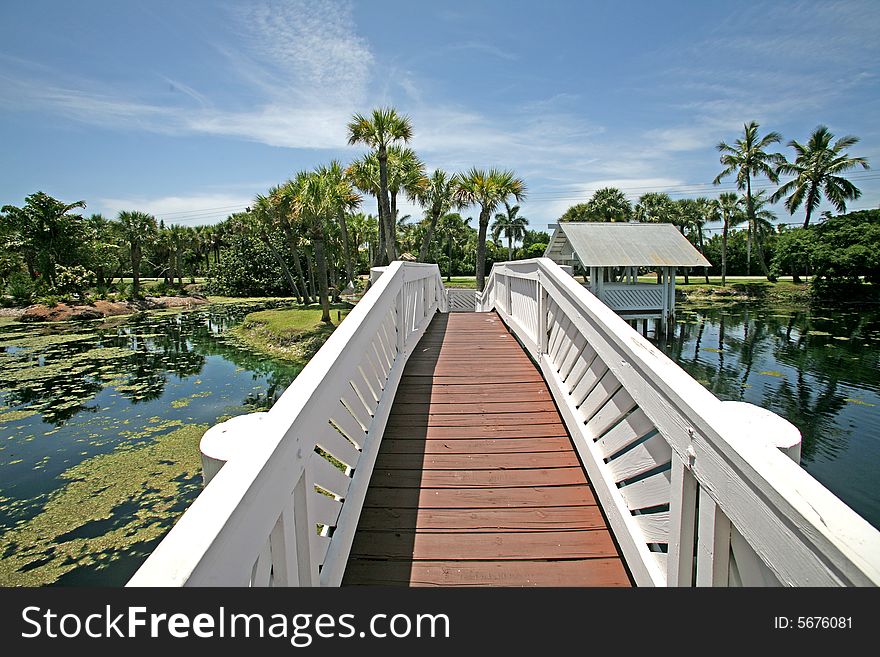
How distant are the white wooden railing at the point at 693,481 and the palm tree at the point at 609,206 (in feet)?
167

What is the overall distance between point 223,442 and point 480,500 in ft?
4.90

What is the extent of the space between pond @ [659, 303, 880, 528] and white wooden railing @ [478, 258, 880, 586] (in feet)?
27.7

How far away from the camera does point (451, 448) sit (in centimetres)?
351

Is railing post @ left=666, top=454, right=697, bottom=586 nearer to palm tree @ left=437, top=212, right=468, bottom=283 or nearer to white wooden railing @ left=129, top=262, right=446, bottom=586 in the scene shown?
white wooden railing @ left=129, top=262, right=446, bottom=586

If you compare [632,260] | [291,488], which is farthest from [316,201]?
[291,488]

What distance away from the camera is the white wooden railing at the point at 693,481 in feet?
3.66

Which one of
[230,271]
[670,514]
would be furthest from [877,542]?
[230,271]

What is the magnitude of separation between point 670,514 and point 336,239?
39.2 metres

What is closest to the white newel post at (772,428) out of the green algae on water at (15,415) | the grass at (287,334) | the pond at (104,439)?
the pond at (104,439)

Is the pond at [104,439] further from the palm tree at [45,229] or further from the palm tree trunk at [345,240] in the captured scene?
the palm tree at [45,229]

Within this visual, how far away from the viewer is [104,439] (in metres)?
11.4

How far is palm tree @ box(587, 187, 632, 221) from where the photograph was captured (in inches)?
1993

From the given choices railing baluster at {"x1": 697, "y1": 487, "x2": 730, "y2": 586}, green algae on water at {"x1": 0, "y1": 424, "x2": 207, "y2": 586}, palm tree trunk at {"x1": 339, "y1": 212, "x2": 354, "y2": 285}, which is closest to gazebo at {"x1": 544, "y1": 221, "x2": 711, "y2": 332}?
palm tree trunk at {"x1": 339, "y1": 212, "x2": 354, "y2": 285}
